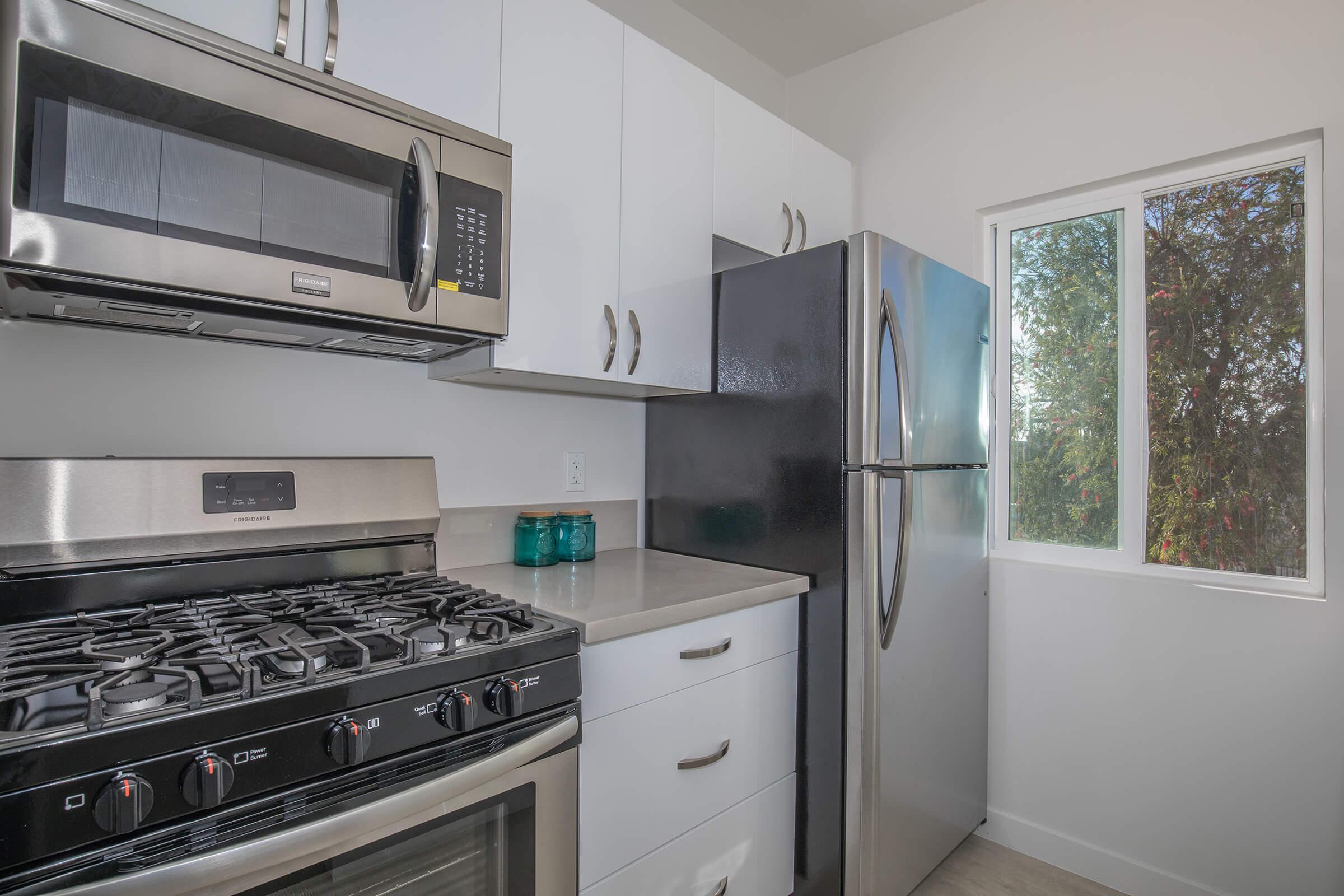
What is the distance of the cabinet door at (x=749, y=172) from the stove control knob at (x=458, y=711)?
1.43 meters

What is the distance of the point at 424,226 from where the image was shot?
4.01 feet

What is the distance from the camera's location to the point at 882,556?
1.67 meters

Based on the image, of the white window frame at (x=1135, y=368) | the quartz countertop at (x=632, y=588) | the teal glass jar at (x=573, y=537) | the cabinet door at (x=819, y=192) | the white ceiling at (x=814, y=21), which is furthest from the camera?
the white ceiling at (x=814, y=21)

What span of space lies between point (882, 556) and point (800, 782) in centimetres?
64

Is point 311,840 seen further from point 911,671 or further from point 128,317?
point 911,671

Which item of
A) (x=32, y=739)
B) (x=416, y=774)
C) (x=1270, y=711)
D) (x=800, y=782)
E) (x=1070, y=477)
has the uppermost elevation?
(x=1070, y=477)

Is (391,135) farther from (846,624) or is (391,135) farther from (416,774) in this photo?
(846,624)

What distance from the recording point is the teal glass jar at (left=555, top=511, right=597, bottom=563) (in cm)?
188

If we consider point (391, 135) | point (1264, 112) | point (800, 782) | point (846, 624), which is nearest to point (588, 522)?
point (846, 624)

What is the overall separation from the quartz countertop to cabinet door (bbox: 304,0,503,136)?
1.00m

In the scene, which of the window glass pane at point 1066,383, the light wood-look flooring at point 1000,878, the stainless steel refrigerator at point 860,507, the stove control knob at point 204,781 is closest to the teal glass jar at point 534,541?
the stainless steel refrigerator at point 860,507

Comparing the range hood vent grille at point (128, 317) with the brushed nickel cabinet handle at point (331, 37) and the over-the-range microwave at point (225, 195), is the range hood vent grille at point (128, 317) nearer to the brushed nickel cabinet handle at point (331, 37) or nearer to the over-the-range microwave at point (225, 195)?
the over-the-range microwave at point (225, 195)

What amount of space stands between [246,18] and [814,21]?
80.6 inches

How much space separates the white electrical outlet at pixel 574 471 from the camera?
198 cm
